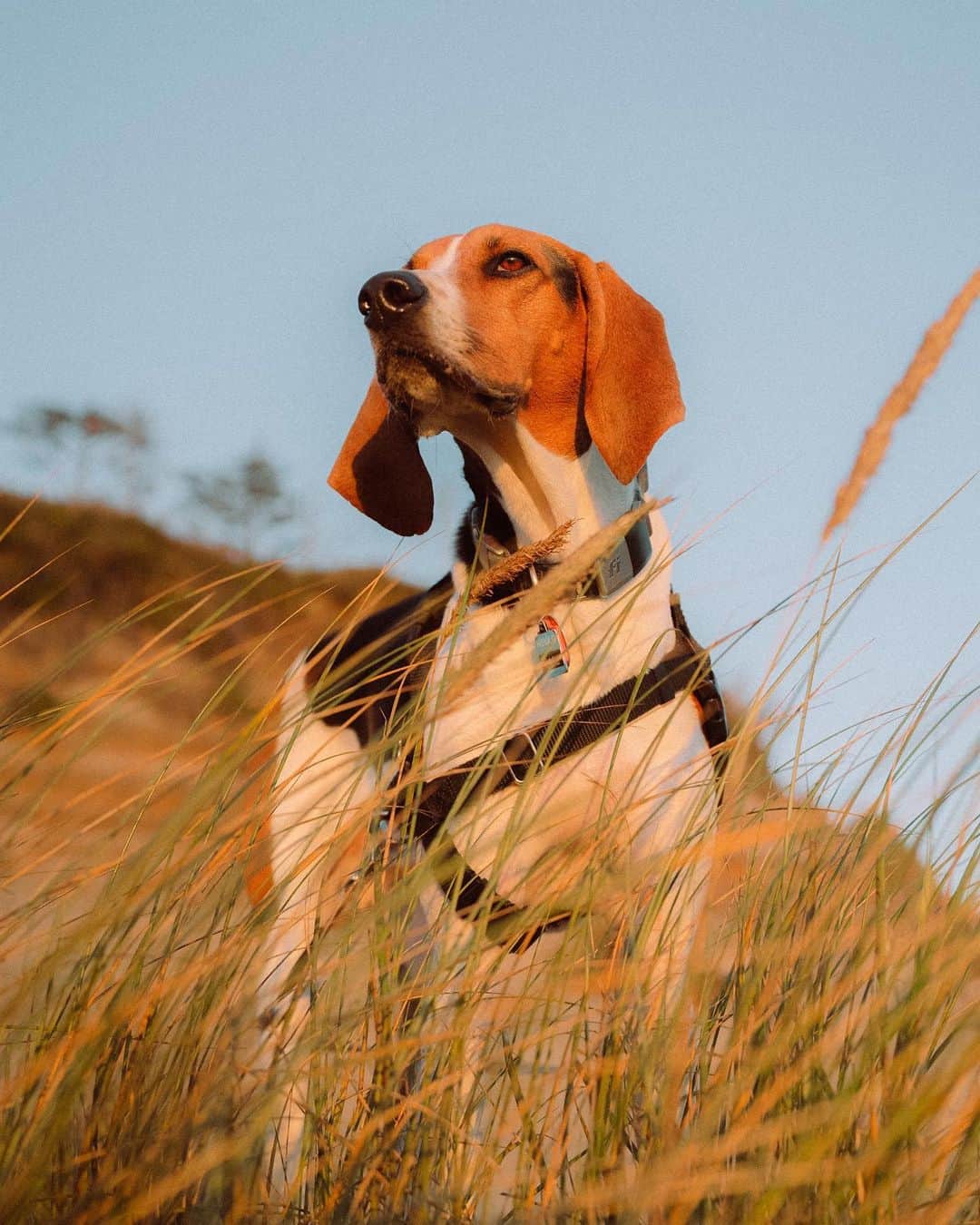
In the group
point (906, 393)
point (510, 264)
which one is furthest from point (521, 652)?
point (906, 393)

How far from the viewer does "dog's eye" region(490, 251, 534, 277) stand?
11.6 feet

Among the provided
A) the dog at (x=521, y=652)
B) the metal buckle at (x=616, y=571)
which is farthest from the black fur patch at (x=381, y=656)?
the metal buckle at (x=616, y=571)

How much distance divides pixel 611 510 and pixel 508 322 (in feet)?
2.06

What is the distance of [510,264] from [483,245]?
13 cm

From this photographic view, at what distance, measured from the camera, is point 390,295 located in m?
3.18

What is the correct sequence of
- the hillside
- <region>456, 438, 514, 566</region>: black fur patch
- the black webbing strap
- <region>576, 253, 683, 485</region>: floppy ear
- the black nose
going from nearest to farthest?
the hillside → the black webbing strap → the black nose → <region>576, 253, 683, 485</region>: floppy ear → <region>456, 438, 514, 566</region>: black fur patch

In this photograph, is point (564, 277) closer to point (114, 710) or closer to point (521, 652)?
point (521, 652)

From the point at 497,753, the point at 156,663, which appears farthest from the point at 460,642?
the point at 156,663

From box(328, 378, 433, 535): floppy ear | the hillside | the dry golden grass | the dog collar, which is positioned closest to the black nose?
box(328, 378, 433, 535): floppy ear

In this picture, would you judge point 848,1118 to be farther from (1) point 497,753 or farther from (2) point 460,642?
(2) point 460,642

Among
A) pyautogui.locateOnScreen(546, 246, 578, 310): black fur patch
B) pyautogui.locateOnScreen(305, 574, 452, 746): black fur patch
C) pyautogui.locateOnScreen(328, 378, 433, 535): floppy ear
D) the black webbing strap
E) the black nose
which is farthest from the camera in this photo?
pyautogui.locateOnScreen(328, 378, 433, 535): floppy ear

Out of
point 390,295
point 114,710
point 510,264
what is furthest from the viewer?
point 510,264

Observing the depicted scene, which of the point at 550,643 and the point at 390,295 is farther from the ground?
the point at 390,295

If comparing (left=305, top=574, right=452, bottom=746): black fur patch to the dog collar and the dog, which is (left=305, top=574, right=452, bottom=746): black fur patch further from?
the dog collar
